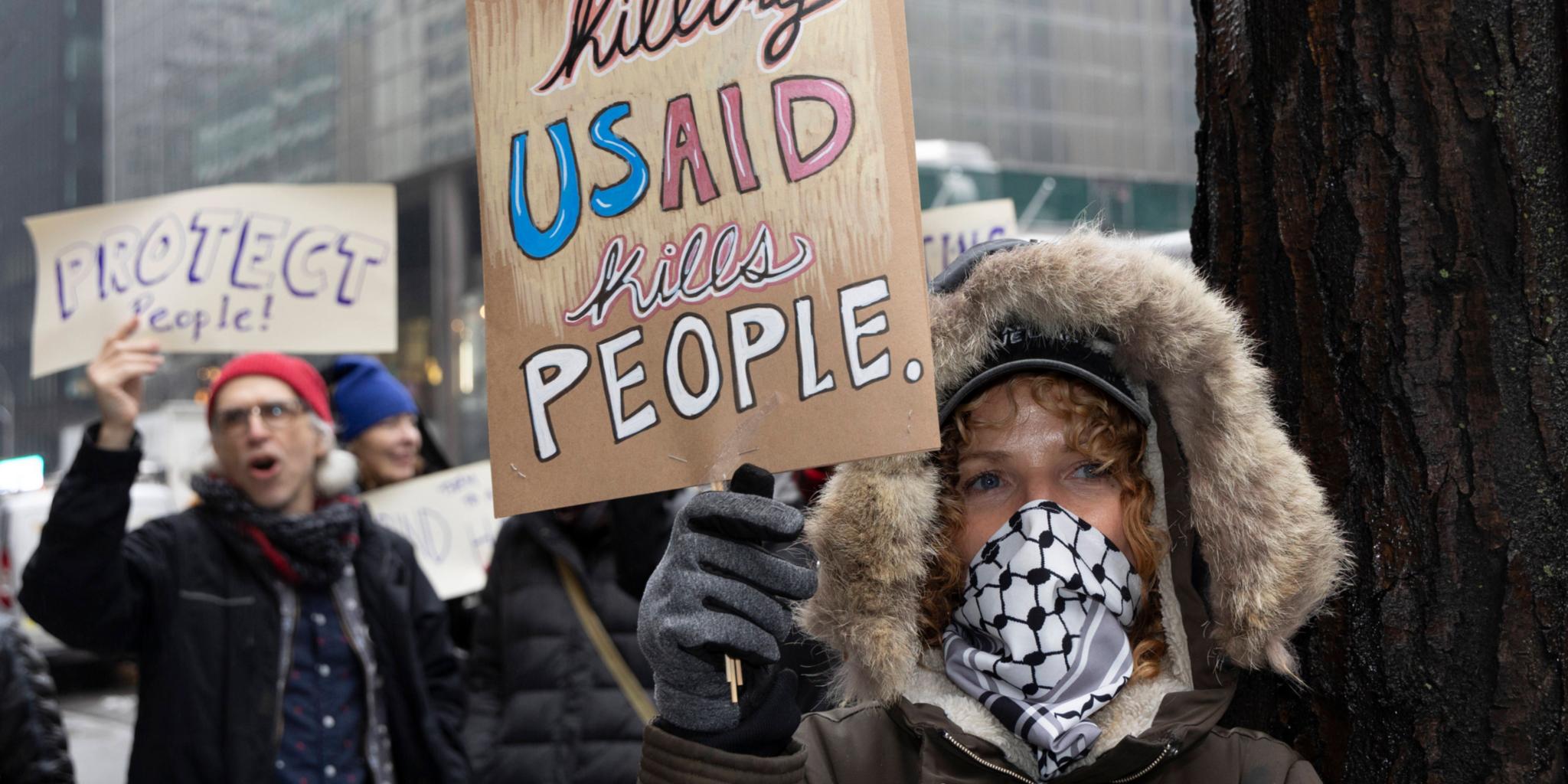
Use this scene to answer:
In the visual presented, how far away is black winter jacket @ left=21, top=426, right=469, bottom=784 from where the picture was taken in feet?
11.3

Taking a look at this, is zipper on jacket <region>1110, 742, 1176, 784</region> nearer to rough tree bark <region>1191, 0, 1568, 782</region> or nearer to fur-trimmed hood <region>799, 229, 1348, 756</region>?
fur-trimmed hood <region>799, 229, 1348, 756</region>

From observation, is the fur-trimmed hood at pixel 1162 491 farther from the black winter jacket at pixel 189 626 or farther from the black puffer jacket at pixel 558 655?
the black winter jacket at pixel 189 626

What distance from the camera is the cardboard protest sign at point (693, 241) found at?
1863 millimetres

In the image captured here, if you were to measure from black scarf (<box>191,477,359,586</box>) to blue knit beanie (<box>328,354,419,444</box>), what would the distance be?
52.6 inches

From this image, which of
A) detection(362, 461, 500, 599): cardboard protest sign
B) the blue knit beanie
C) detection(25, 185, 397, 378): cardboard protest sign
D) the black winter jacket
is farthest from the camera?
detection(362, 461, 500, 599): cardboard protest sign

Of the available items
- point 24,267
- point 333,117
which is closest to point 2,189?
point 24,267

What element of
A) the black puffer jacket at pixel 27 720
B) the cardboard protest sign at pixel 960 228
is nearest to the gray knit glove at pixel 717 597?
the black puffer jacket at pixel 27 720

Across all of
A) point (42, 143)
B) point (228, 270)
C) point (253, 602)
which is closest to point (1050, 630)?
point (253, 602)

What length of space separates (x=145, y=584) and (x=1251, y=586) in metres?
2.90

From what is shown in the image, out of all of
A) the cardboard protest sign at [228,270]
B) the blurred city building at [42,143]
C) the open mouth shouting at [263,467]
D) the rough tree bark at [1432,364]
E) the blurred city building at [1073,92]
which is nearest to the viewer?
the rough tree bark at [1432,364]

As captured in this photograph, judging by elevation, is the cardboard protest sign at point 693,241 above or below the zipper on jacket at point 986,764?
above

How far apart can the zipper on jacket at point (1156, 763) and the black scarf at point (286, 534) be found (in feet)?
8.35

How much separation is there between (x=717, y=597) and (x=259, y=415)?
8.74 feet

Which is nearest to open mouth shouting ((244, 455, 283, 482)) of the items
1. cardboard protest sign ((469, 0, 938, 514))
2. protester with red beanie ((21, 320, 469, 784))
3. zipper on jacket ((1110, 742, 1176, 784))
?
protester with red beanie ((21, 320, 469, 784))
